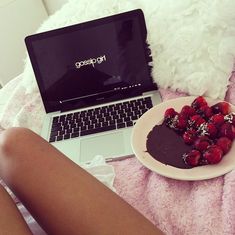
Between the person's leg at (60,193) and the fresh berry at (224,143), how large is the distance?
247 mm

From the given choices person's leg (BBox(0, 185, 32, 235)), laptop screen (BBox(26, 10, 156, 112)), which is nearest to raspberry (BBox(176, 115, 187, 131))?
laptop screen (BBox(26, 10, 156, 112))

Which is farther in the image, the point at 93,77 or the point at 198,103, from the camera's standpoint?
the point at 93,77

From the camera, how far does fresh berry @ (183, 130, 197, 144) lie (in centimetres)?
76

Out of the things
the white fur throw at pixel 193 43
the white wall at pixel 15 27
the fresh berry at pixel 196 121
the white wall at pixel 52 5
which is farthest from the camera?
the white wall at pixel 52 5

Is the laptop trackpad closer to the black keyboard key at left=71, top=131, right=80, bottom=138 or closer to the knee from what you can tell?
the black keyboard key at left=71, top=131, right=80, bottom=138

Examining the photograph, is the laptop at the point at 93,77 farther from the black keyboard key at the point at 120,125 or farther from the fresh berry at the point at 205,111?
the fresh berry at the point at 205,111

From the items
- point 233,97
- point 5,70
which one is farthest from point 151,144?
point 5,70

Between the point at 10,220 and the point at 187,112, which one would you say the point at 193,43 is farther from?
the point at 10,220

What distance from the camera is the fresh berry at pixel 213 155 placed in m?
0.70

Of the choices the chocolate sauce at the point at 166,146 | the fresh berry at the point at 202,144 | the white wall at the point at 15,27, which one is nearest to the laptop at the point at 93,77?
Answer: the chocolate sauce at the point at 166,146

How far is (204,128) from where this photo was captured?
29.8 inches

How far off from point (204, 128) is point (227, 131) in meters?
0.05

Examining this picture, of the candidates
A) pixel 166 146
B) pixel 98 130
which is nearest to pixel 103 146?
pixel 98 130

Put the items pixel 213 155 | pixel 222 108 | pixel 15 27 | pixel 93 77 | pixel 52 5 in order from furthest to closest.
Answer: pixel 52 5
pixel 15 27
pixel 93 77
pixel 222 108
pixel 213 155
